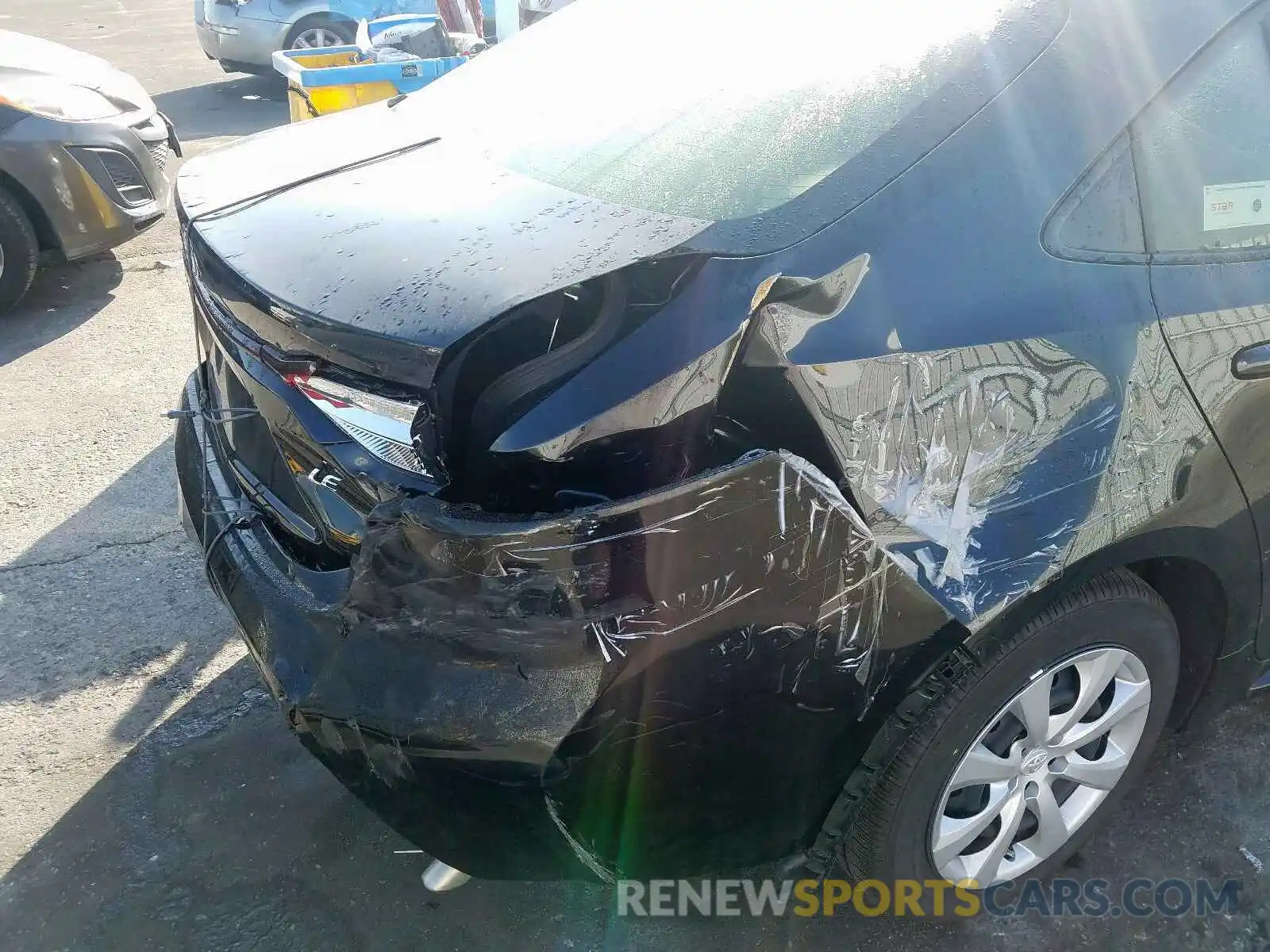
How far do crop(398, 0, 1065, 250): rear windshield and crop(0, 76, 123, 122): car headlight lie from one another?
346cm

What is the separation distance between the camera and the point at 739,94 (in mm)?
2020

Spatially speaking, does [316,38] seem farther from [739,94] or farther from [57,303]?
[739,94]

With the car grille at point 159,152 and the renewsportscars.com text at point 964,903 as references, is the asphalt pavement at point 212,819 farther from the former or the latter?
the car grille at point 159,152

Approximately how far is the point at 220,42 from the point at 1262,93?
996cm

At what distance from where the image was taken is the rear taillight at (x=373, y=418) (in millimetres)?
1642

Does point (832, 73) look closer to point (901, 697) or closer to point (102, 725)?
point (901, 697)

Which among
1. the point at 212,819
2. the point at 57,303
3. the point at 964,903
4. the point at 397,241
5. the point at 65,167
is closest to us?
the point at 397,241

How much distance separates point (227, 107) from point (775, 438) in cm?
964

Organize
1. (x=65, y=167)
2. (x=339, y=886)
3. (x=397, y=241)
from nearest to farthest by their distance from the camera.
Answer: (x=397, y=241)
(x=339, y=886)
(x=65, y=167)

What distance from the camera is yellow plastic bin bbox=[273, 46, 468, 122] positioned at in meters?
5.03

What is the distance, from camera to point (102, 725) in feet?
9.01

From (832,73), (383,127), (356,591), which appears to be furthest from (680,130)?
(356,591)

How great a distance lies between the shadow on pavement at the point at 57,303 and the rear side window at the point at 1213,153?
15.7ft

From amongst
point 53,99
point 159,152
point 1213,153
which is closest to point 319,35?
point 159,152
